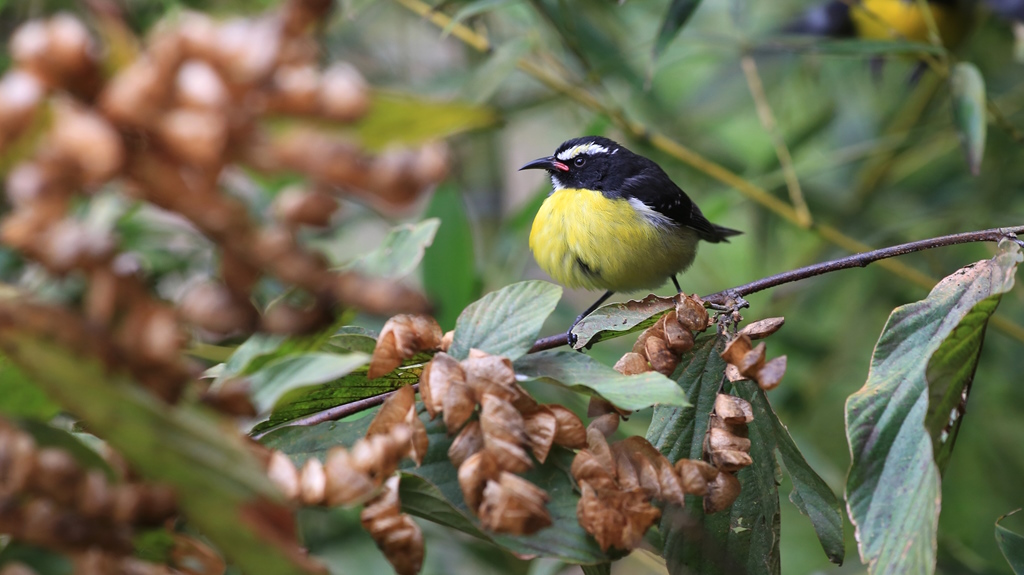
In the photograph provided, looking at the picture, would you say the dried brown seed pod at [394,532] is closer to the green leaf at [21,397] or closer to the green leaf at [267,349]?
the green leaf at [267,349]

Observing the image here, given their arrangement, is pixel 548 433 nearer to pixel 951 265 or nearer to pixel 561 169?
pixel 561 169

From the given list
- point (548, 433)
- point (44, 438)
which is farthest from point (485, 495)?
point (44, 438)

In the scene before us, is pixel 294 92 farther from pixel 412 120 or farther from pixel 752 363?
pixel 752 363

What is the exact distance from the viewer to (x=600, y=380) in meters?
0.80

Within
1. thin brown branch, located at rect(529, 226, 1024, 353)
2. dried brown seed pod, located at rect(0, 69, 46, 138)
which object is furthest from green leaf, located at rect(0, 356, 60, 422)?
thin brown branch, located at rect(529, 226, 1024, 353)

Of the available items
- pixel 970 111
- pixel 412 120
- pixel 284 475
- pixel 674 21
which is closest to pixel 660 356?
pixel 284 475

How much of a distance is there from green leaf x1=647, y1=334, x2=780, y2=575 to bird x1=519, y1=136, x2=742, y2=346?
1099 mm

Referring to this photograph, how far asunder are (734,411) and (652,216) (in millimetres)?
1367

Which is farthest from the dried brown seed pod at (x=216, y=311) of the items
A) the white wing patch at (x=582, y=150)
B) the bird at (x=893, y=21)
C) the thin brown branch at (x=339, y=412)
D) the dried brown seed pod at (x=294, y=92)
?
the bird at (x=893, y=21)

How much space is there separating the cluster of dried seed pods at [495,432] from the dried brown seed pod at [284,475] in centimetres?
14

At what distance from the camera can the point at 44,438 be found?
0.61m

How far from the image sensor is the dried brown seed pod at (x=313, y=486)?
2.07 ft

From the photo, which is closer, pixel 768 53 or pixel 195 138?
pixel 195 138

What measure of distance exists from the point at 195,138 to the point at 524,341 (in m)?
0.46
